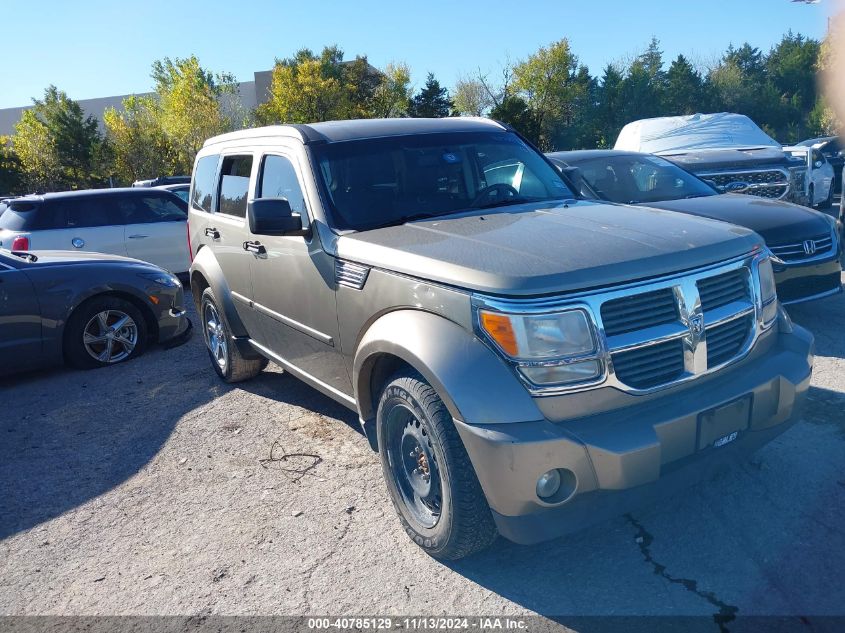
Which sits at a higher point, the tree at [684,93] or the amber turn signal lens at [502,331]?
the tree at [684,93]

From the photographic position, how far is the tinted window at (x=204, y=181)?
580 centimetres

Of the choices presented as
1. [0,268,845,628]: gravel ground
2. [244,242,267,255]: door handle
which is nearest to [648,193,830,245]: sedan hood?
[0,268,845,628]: gravel ground

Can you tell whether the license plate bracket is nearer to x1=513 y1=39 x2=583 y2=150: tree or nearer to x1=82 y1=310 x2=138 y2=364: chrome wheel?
x1=82 y1=310 x2=138 y2=364: chrome wheel

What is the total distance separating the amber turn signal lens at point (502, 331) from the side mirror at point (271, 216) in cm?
154

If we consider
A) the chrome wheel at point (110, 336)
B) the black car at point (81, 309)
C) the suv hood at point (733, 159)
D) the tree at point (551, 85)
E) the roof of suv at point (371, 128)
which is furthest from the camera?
the tree at point (551, 85)

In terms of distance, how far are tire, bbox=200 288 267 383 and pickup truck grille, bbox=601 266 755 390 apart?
3.49 meters

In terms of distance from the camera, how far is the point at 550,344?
2.72 meters

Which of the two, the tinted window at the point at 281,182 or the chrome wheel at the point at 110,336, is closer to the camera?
the tinted window at the point at 281,182

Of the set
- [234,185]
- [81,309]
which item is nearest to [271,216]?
[234,185]

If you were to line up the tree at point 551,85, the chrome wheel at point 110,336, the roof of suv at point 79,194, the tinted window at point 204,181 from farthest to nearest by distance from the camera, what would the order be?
the tree at point 551,85, the roof of suv at point 79,194, the chrome wheel at point 110,336, the tinted window at point 204,181

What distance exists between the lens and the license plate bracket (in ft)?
9.37

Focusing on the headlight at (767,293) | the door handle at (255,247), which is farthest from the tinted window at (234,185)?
the headlight at (767,293)

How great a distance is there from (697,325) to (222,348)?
4.17 m

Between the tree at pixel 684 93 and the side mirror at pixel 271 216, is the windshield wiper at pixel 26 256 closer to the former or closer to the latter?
the side mirror at pixel 271 216
